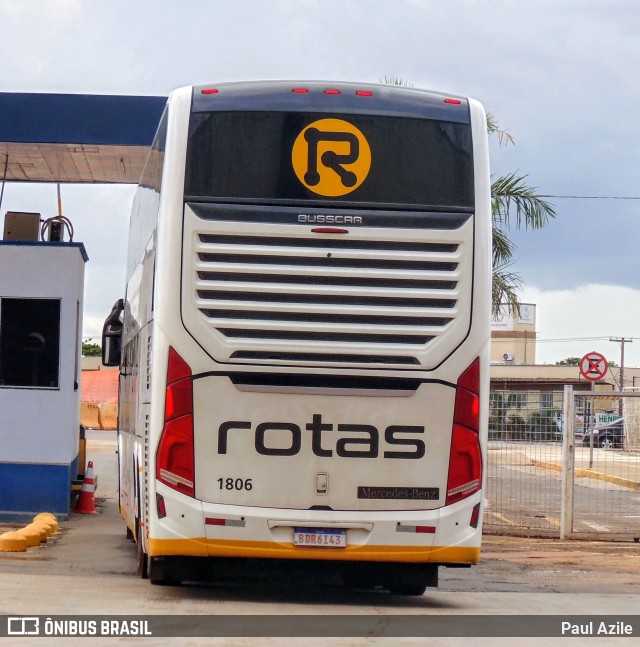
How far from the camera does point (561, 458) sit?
17.7 metres

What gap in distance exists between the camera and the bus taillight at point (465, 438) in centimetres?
968

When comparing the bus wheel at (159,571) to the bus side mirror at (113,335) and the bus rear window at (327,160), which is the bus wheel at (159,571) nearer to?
the bus rear window at (327,160)

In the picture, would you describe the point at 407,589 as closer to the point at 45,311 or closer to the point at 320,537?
the point at 320,537

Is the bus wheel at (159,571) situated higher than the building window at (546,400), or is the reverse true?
the building window at (546,400)

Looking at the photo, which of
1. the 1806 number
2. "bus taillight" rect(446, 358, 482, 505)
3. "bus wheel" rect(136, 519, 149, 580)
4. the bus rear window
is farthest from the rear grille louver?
"bus wheel" rect(136, 519, 149, 580)

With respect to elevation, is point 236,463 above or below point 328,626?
above

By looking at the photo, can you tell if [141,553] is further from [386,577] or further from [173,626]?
[173,626]

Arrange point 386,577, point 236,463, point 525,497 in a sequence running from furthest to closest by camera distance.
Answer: point 525,497, point 386,577, point 236,463

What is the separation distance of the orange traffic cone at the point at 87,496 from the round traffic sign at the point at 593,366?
40.9 ft

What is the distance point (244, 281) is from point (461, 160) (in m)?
1.99

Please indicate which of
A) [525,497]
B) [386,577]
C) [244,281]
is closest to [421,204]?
[244,281]

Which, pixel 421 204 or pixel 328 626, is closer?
pixel 328 626

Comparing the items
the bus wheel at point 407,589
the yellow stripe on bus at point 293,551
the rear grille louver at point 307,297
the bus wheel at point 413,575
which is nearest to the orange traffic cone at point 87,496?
the bus wheel at point 407,589

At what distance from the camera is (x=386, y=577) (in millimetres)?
10438
